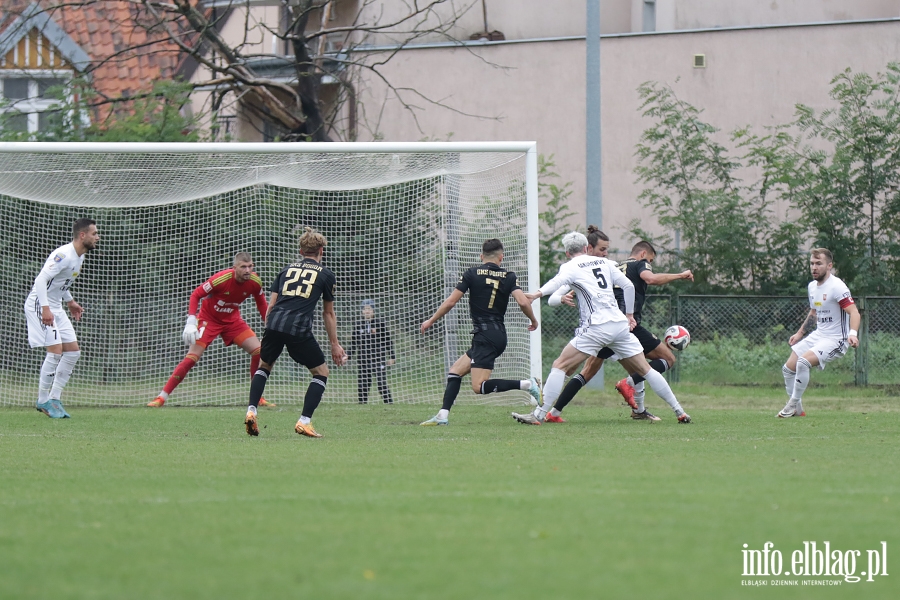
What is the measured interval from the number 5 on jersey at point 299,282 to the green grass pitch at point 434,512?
139 centimetres

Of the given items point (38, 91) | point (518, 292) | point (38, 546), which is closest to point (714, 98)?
point (518, 292)

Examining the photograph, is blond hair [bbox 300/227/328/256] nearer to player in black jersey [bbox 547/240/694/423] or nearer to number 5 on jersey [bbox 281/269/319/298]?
number 5 on jersey [bbox 281/269/319/298]

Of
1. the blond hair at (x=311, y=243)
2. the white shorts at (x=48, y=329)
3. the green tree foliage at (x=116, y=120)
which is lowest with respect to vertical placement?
the white shorts at (x=48, y=329)

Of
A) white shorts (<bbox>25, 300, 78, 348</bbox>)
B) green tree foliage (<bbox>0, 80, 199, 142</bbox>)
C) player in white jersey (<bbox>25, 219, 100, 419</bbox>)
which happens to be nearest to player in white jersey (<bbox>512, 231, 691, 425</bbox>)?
player in white jersey (<bbox>25, 219, 100, 419</bbox>)

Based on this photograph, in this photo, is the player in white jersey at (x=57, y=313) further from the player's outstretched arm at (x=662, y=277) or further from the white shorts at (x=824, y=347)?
the white shorts at (x=824, y=347)

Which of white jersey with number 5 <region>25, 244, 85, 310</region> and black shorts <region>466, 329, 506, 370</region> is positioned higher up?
white jersey with number 5 <region>25, 244, 85, 310</region>

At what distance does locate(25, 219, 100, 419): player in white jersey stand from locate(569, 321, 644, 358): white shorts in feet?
18.7

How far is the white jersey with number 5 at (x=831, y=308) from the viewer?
41.2ft

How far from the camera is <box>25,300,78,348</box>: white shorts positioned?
40.4ft

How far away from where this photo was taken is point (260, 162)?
14891mm

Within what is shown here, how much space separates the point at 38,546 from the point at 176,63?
2365cm

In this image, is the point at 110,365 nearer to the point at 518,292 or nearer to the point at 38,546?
the point at 518,292

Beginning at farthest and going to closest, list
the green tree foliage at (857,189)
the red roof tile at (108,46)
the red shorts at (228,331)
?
1. the red roof tile at (108,46)
2. the green tree foliage at (857,189)
3. the red shorts at (228,331)

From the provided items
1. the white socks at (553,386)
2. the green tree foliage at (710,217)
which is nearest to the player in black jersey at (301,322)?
the white socks at (553,386)
